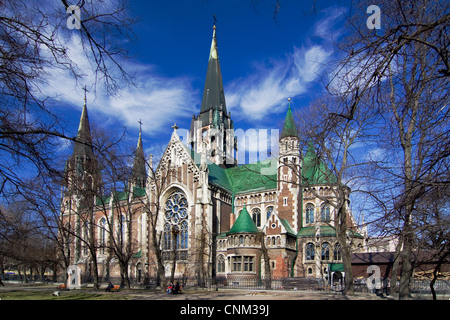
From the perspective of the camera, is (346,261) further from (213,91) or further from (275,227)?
(213,91)

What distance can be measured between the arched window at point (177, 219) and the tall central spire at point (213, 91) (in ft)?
66.9

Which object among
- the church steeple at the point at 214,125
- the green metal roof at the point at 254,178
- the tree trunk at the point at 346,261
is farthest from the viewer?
the church steeple at the point at 214,125

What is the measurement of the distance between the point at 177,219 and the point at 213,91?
27.5m

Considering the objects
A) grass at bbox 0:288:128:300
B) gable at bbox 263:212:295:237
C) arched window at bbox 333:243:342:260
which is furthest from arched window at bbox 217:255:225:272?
grass at bbox 0:288:128:300

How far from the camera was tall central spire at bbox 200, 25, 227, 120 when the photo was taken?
214 feet

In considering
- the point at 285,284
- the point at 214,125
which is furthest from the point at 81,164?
the point at 214,125

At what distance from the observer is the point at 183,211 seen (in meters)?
46.5

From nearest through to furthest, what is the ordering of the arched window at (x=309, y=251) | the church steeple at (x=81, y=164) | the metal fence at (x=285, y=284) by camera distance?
the church steeple at (x=81, y=164) → the metal fence at (x=285, y=284) → the arched window at (x=309, y=251)

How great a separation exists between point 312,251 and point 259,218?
27.1ft

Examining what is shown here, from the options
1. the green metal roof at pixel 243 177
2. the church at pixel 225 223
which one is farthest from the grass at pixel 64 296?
the green metal roof at pixel 243 177

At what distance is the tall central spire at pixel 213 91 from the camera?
6531 cm

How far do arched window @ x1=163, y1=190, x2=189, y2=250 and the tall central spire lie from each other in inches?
803

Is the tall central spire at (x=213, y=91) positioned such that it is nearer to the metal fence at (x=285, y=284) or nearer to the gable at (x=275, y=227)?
the gable at (x=275, y=227)
